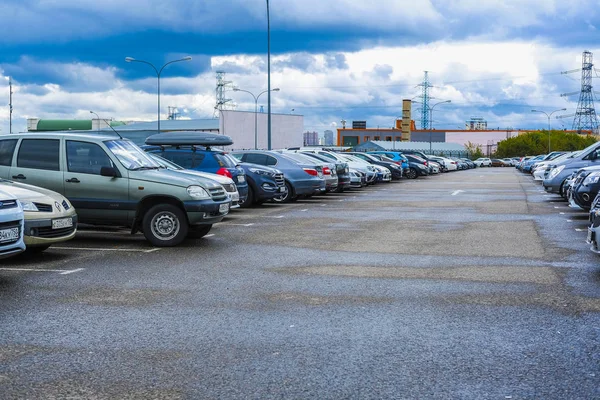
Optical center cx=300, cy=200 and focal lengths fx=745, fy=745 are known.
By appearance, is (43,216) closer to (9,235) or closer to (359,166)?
(9,235)

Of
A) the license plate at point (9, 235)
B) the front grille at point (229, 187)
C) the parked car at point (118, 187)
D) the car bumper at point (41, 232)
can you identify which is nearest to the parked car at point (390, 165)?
the front grille at point (229, 187)

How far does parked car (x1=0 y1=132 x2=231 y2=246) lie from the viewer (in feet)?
38.8

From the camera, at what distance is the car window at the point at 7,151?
497 inches

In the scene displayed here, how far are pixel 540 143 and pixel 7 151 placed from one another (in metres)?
129

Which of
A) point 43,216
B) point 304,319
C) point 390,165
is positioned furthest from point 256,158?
point 390,165

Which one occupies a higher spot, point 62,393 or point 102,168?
point 102,168

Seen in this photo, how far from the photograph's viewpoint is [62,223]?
10.3 m

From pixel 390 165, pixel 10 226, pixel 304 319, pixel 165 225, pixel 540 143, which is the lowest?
pixel 304 319

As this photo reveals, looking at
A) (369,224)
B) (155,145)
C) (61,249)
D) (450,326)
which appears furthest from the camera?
(155,145)

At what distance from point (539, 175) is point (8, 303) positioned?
27.2 m

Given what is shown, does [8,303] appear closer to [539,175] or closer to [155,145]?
[155,145]

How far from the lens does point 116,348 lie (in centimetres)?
580

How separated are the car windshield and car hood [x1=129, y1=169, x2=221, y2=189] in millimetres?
202

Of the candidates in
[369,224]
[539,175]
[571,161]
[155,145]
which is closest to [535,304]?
[369,224]
